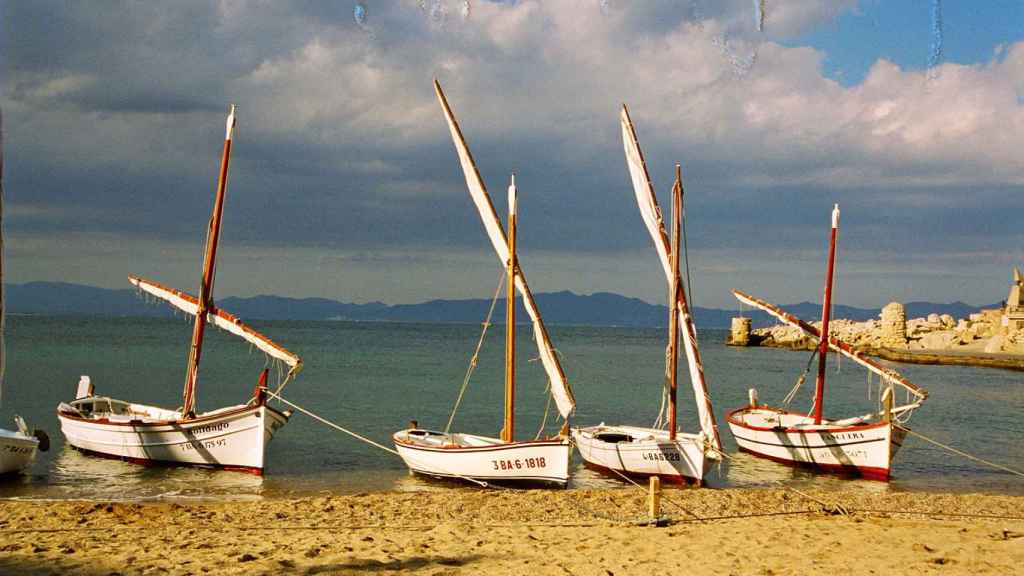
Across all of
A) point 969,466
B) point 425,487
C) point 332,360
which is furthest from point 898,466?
point 332,360

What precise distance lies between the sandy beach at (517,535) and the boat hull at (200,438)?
533 centimetres

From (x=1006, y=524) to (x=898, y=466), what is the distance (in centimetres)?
1319

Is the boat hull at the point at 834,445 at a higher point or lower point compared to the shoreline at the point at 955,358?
lower

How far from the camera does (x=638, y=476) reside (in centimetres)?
2608

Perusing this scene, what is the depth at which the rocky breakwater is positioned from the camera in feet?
337

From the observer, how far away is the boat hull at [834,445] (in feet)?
90.8

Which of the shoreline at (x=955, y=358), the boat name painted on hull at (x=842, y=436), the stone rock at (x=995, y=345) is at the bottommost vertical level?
the boat name painted on hull at (x=842, y=436)

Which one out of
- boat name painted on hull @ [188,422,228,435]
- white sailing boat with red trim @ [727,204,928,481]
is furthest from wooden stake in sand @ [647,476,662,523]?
boat name painted on hull @ [188,422,228,435]

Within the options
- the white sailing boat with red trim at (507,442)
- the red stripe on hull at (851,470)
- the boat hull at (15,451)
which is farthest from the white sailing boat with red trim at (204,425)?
the red stripe on hull at (851,470)

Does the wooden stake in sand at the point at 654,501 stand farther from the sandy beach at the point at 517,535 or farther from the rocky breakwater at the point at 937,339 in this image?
the rocky breakwater at the point at 937,339

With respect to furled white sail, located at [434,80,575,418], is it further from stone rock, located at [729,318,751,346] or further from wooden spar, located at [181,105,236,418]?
stone rock, located at [729,318,751,346]

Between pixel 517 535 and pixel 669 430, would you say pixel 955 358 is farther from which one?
pixel 517 535

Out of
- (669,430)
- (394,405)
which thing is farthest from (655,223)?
(394,405)

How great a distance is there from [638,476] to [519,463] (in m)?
4.53
